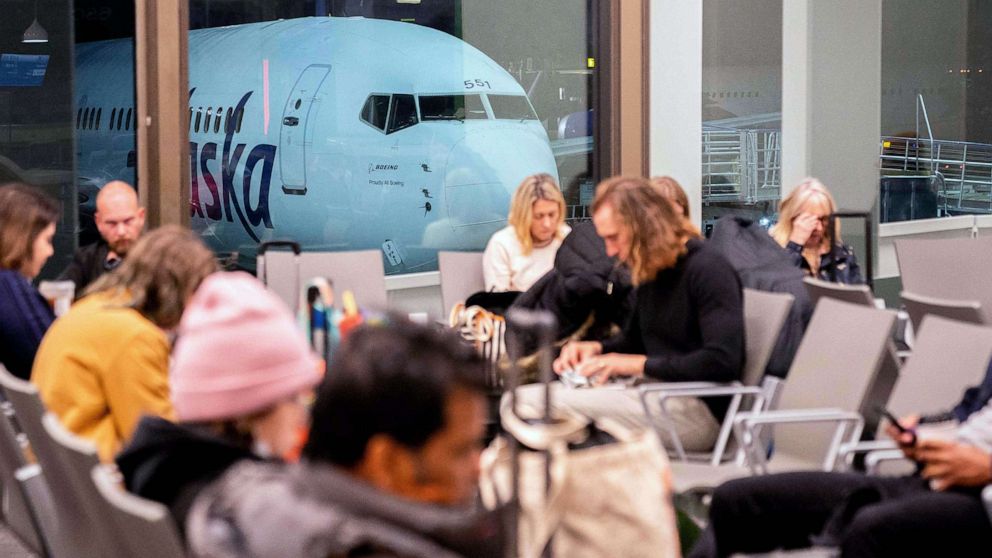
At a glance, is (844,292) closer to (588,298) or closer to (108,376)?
(588,298)

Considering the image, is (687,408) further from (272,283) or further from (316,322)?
(272,283)

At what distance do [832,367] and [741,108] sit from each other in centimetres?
485

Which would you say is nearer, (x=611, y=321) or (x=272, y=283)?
(x=611, y=321)

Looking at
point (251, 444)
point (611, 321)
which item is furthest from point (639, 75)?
point (251, 444)

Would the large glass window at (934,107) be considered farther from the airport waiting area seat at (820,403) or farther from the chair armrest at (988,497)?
the chair armrest at (988,497)

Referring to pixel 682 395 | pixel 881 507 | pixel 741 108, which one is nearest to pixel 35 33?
pixel 682 395

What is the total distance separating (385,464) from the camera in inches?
64.7

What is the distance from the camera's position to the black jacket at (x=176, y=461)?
2174mm

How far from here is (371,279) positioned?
704cm

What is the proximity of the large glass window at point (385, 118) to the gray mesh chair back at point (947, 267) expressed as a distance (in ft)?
8.47

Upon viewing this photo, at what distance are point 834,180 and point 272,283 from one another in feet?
14.0

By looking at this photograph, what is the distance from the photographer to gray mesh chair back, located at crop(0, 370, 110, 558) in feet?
9.50

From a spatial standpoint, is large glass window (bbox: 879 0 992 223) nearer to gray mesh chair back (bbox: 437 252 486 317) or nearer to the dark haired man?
gray mesh chair back (bbox: 437 252 486 317)

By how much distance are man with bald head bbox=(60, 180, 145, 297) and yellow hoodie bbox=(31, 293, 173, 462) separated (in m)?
2.66
